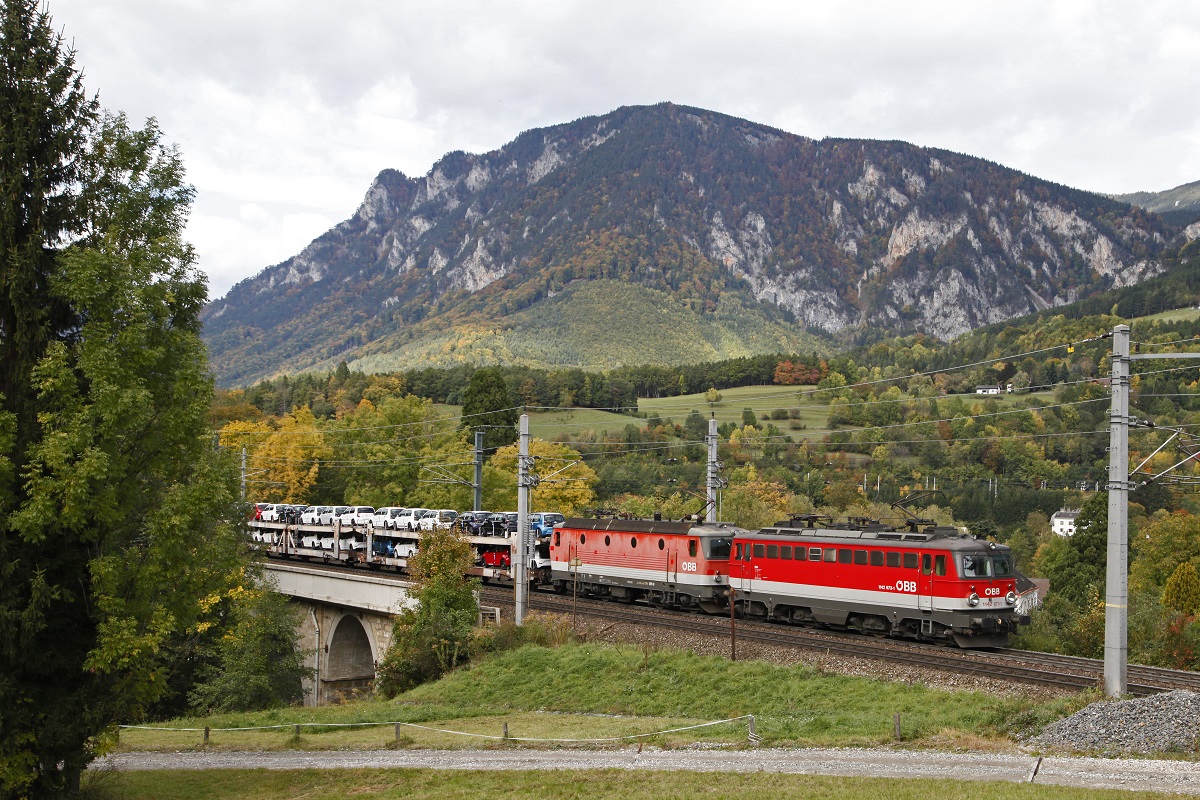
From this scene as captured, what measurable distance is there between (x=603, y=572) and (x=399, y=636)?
11226 mm

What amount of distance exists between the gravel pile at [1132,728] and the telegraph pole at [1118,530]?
1803mm

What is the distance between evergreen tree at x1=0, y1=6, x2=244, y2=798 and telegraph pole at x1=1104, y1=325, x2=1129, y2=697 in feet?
70.3

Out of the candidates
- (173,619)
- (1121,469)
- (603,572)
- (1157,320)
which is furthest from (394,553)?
(1157,320)

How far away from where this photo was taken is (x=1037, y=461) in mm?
138125

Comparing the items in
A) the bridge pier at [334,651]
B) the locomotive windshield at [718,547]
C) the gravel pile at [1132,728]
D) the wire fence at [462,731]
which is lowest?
the bridge pier at [334,651]

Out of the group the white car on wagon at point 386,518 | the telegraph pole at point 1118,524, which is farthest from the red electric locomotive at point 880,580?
the white car on wagon at point 386,518

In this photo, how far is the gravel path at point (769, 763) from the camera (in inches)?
738

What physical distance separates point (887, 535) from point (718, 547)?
9.05 metres

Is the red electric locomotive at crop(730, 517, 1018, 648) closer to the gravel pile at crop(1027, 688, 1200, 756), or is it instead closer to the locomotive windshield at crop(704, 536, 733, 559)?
the locomotive windshield at crop(704, 536, 733, 559)

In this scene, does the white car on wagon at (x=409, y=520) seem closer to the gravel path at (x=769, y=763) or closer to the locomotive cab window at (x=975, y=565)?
the gravel path at (x=769, y=763)

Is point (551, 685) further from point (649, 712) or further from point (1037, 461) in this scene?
point (1037, 461)

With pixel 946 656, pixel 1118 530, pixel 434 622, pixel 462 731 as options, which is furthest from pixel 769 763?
pixel 434 622

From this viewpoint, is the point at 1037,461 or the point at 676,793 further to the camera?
the point at 1037,461

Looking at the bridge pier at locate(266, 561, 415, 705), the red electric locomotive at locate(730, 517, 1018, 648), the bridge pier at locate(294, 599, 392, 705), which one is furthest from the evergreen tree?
the bridge pier at locate(294, 599, 392, 705)
